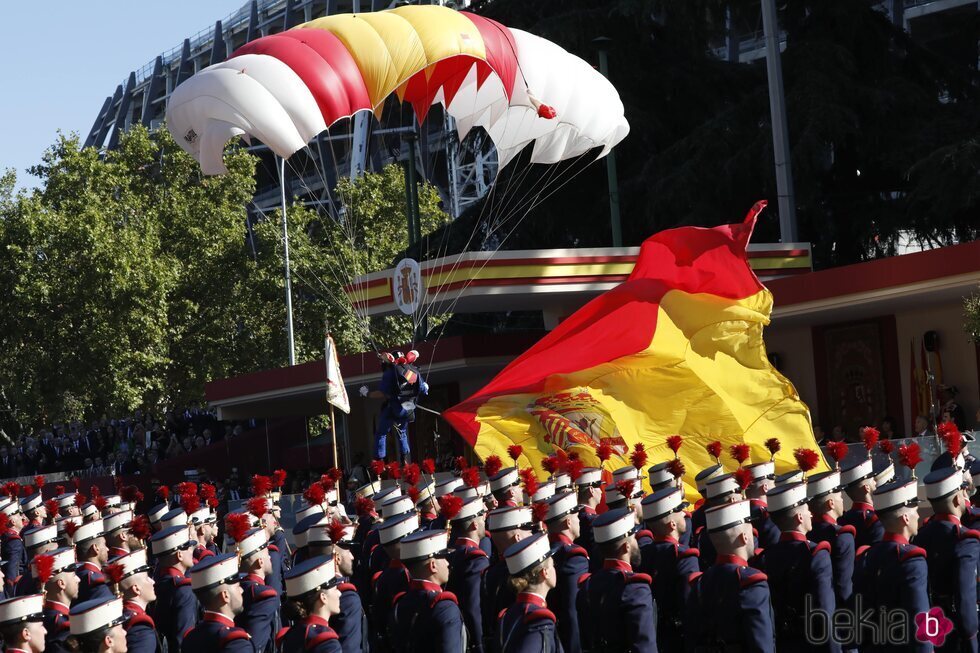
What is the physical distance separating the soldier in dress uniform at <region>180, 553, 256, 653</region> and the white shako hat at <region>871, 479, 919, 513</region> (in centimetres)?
355

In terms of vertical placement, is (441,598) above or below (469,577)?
above

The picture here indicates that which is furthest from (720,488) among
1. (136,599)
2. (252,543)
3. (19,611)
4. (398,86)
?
(398,86)

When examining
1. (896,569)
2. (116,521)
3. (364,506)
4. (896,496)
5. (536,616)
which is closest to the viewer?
(536,616)

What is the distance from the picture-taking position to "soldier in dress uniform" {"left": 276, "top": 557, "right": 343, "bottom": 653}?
701 cm

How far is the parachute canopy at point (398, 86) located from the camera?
57.3 ft

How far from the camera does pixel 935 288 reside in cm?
1728

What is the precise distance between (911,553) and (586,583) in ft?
6.14

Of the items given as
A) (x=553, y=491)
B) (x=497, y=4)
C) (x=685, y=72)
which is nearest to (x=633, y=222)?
(x=685, y=72)

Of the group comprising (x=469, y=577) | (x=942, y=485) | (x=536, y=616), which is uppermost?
(x=942, y=485)

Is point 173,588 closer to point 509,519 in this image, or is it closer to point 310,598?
point 509,519

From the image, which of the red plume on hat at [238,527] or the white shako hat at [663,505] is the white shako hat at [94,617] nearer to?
the red plume on hat at [238,527]

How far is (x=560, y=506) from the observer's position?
9.27 m

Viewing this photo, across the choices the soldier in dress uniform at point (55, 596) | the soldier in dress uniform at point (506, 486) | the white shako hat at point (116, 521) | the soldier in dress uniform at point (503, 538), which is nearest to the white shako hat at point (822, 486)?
the soldier in dress uniform at point (503, 538)

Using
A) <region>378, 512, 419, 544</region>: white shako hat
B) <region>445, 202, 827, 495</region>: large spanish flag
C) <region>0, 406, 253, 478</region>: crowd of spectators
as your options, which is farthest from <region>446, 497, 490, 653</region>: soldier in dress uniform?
<region>0, 406, 253, 478</region>: crowd of spectators
